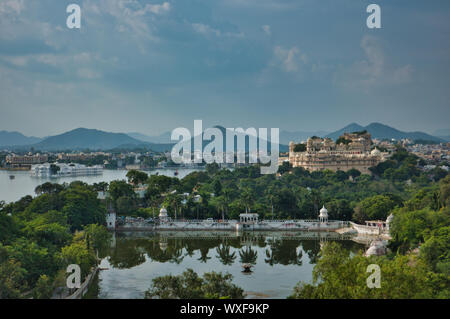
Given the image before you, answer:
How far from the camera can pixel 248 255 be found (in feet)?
53.9

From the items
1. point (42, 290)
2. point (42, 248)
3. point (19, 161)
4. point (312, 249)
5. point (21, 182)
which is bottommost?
point (312, 249)

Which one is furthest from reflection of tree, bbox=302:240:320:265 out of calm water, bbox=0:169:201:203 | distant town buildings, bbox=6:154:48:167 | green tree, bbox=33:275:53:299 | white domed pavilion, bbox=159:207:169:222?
distant town buildings, bbox=6:154:48:167

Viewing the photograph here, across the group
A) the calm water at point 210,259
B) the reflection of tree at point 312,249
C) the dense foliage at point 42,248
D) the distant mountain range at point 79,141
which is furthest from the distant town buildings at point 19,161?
the reflection of tree at point 312,249

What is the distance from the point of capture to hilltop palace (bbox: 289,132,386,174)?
3869cm

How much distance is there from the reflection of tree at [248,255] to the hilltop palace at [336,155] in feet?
75.1

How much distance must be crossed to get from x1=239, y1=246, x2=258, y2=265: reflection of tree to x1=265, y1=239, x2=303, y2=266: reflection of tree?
1.38ft

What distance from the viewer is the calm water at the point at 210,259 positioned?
41.2 feet

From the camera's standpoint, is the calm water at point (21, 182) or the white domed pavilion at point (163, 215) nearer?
the white domed pavilion at point (163, 215)

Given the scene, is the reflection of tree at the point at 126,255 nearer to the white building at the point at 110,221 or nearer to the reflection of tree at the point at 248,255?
the white building at the point at 110,221

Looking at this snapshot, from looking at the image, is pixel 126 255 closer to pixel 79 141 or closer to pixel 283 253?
pixel 283 253

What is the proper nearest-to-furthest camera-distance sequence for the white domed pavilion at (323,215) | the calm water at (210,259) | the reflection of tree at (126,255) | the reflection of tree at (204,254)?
1. the calm water at (210,259)
2. the reflection of tree at (126,255)
3. the reflection of tree at (204,254)
4. the white domed pavilion at (323,215)

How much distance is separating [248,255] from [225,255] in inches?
29.6

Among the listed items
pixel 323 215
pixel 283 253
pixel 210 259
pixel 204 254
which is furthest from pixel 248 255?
pixel 323 215
